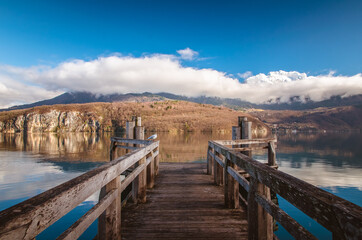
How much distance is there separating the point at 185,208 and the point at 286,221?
3.16 m

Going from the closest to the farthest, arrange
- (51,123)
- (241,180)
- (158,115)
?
1. (241,180)
2. (51,123)
3. (158,115)

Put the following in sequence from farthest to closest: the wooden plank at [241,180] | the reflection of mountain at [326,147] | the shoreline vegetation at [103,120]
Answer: the shoreline vegetation at [103,120]
the reflection of mountain at [326,147]
the wooden plank at [241,180]

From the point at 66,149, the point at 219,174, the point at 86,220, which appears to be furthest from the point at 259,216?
the point at 66,149

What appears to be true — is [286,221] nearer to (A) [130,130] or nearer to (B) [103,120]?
(A) [130,130]

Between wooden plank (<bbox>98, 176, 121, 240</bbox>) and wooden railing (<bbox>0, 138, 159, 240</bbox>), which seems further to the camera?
wooden plank (<bbox>98, 176, 121, 240</bbox>)

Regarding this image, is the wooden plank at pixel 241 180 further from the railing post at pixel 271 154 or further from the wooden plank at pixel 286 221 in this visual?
the railing post at pixel 271 154

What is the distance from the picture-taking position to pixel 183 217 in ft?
13.9

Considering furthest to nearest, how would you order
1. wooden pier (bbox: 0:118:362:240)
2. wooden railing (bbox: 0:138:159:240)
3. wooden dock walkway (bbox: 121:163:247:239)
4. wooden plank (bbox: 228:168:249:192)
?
wooden dock walkway (bbox: 121:163:247:239), wooden plank (bbox: 228:168:249:192), wooden pier (bbox: 0:118:362:240), wooden railing (bbox: 0:138:159:240)

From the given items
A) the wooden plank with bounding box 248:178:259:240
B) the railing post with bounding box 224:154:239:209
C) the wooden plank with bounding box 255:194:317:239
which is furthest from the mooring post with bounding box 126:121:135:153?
the wooden plank with bounding box 255:194:317:239

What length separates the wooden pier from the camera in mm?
1219

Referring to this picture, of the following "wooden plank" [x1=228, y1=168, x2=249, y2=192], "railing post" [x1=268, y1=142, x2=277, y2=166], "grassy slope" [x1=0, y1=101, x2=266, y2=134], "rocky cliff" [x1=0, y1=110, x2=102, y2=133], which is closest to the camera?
"wooden plank" [x1=228, y1=168, x2=249, y2=192]

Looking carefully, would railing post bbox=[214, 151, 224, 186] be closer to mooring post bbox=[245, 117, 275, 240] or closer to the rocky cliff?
mooring post bbox=[245, 117, 275, 240]

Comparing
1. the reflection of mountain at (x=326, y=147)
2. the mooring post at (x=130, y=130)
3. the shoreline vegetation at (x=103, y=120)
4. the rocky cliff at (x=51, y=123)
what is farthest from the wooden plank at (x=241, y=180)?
the rocky cliff at (x=51, y=123)

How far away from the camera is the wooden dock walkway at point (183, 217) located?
11.7ft
